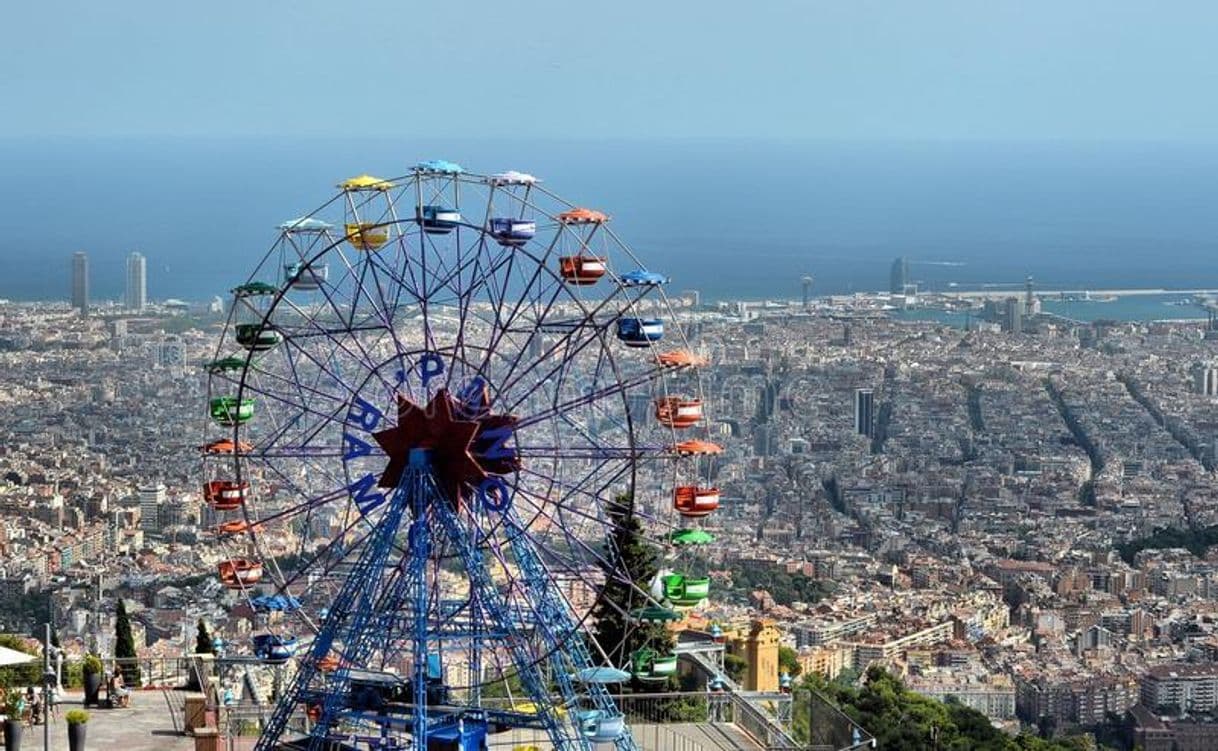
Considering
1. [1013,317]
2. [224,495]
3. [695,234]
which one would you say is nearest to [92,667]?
[224,495]

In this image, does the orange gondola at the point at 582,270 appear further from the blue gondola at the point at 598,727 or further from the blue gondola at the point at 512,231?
the blue gondola at the point at 598,727

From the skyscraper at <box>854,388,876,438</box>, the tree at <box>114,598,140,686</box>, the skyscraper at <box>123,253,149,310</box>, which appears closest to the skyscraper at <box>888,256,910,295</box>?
the skyscraper at <box>854,388,876,438</box>

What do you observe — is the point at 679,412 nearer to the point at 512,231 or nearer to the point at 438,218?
the point at 512,231

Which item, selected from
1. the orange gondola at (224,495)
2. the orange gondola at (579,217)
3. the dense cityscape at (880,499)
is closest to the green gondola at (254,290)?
the orange gondola at (224,495)

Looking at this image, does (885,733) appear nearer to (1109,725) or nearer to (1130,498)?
(1109,725)

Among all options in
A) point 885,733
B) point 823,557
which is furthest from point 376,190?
point 823,557

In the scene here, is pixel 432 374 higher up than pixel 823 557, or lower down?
higher up
